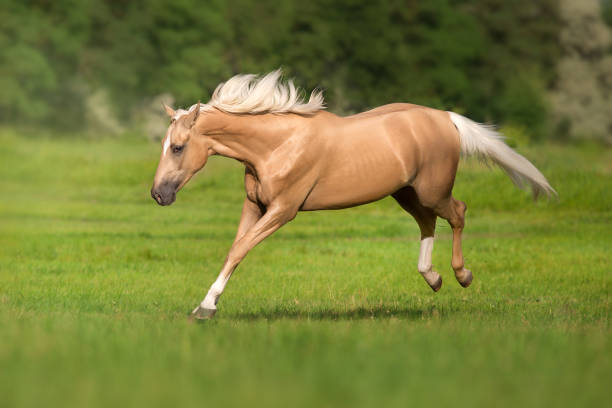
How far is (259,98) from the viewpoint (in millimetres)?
9031

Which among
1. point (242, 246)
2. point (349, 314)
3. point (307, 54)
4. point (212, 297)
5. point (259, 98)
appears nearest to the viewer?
point (212, 297)

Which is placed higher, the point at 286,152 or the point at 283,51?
Answer: the point at 283,51

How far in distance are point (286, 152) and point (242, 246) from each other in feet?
3.39

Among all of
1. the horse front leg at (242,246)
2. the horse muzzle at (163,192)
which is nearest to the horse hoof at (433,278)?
the horse front leg at (242,246)

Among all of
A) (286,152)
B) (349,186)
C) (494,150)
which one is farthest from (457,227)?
(286,152)

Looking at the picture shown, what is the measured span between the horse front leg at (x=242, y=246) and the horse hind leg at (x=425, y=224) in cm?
182

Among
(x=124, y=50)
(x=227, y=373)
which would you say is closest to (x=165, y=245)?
(x=227, y=373)

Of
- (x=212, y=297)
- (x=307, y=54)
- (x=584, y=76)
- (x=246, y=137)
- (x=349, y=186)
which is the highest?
(x=584, y=76)

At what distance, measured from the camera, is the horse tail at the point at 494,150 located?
1020cm

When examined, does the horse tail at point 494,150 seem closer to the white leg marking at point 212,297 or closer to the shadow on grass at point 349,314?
the shadow on grass at point 349,314

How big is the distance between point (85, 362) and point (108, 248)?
10.4 m

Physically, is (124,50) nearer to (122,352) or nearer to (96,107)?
(96,107)

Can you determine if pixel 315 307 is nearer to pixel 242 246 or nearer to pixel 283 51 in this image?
pixel 242 246

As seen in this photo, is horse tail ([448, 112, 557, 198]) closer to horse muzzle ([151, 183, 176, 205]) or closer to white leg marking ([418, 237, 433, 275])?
white leg marking ([418, 237, 433, 275])
